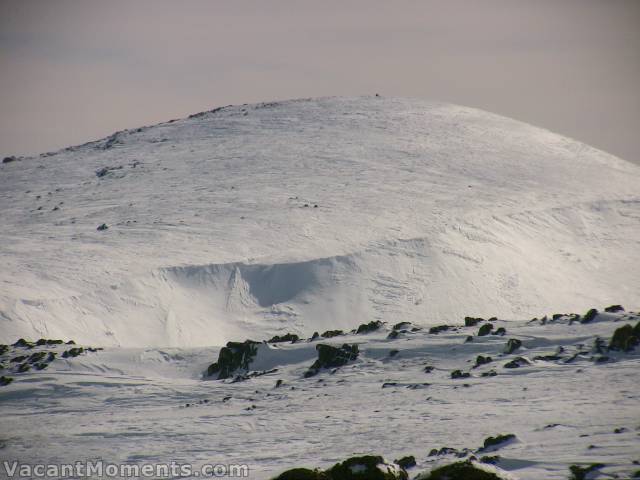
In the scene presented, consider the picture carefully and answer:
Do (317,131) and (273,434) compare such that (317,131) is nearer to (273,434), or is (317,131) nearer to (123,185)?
(123,185)

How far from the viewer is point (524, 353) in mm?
20844

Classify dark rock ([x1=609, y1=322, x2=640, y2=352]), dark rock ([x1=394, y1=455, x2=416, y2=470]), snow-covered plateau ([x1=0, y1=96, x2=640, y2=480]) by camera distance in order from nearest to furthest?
dark rock ([x1=394, y1=455, x2=416, y2=470]) → snow-covered plateau ([x1=0, y1=96, x2=640, y2=480]) → dark rock ([x1=609, y1=322, x2=640, y2=352])

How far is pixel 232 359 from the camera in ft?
75.7

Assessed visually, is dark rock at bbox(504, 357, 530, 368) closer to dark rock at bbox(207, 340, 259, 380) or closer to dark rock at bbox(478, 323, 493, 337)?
dark rock at bbox(478, 323, 493, 337)

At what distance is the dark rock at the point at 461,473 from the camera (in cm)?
1019

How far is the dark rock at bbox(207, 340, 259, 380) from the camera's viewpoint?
2281 centimetres

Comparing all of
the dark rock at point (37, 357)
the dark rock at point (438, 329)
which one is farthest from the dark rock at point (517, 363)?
the dark rock at point (37, 357)

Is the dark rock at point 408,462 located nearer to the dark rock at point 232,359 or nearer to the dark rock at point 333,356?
the dark rock at point 333,356

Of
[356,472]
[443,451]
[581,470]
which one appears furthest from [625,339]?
[356,472]

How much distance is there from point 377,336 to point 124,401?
23.2 ft

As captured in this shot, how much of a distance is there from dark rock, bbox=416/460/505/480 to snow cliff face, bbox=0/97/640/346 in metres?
17.9

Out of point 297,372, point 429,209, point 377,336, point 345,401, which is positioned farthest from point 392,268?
point 345,401

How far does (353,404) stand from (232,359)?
5228 millimetres

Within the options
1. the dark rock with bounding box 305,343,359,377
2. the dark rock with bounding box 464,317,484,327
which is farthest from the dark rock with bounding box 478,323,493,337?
the dark rock with bounding box 305,343,359,377
